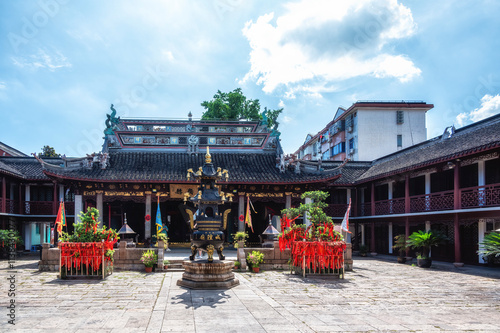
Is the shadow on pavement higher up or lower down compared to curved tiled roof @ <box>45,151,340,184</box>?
lower down

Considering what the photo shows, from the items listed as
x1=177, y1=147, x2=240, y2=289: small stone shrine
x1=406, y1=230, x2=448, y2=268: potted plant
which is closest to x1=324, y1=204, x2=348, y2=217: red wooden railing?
x1=406, y1=230, x2=448, y2=268: potted plant

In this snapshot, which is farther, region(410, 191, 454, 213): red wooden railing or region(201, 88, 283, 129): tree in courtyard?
region(201, 88, 283, 129): tree in courtyard

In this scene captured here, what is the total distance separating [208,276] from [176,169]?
1348 cm

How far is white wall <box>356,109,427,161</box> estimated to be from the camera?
39.8 meters

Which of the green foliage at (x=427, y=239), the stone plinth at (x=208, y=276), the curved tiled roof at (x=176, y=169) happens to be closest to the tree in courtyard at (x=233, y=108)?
the curved tiled roof at (x=176, y=169)

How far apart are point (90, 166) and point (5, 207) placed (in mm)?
5211

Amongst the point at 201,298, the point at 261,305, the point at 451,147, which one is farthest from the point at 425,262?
the point at 201,298

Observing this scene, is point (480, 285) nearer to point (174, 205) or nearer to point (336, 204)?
point (336, 204)

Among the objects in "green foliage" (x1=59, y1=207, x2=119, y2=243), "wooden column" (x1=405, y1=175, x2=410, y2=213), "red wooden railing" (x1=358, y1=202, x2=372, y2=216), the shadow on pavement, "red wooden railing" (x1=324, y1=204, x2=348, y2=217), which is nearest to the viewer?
the shadow on pavement

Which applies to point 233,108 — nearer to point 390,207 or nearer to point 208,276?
point 390,207

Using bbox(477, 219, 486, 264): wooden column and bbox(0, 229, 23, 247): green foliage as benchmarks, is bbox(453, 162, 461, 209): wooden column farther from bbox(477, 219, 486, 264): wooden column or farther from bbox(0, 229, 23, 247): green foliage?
bbox(0, 229, 23, 247): green foliage

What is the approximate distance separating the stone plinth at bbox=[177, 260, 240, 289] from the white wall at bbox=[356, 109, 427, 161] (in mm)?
29667

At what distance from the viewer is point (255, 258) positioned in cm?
1627


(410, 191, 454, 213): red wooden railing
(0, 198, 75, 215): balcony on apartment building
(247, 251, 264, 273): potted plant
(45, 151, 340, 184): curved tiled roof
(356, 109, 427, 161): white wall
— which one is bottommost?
(247, 251, 264, 273): potted plant
